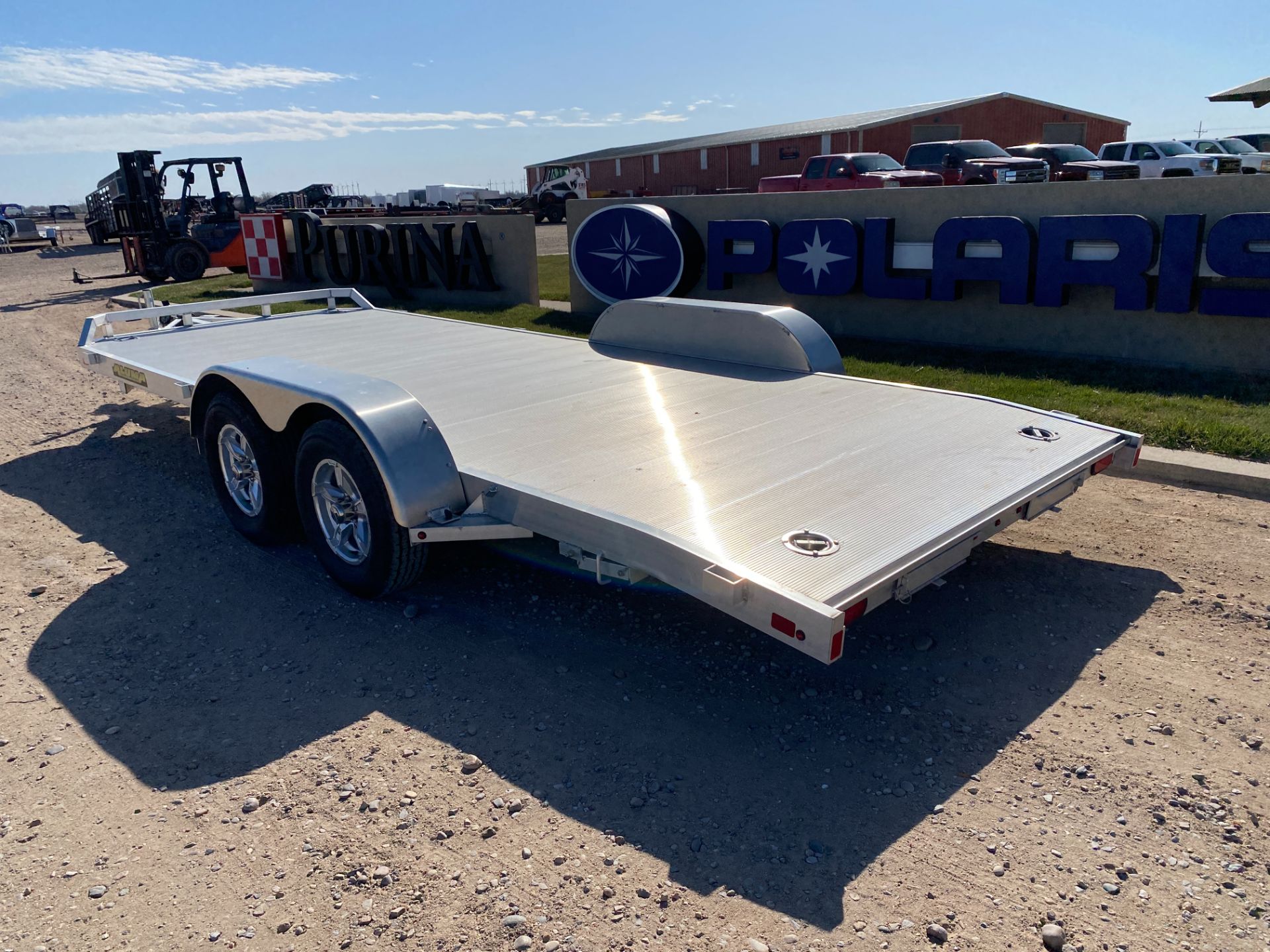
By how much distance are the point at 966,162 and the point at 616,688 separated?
19.2 meters

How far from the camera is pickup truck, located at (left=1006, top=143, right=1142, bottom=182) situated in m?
17.0

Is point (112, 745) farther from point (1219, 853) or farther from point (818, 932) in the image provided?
point (1219, 853)

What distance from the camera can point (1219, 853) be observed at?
107 inches

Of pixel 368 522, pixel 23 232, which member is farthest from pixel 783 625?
pixel 23 232

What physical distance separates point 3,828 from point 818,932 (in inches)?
102

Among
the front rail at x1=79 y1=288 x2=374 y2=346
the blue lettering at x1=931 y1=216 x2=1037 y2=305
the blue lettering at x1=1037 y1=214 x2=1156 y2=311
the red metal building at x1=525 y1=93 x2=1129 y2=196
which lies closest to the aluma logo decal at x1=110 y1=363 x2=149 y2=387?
the front rail at x1=79 y1=288 x2=374 y2=346

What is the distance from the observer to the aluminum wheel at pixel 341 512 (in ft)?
14.1

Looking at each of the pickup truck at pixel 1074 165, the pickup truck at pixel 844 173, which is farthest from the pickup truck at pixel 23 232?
the pickup truck at pixel 1074 165

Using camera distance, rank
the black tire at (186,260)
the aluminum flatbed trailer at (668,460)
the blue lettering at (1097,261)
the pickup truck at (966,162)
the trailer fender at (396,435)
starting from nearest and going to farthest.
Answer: the aluminum flatbed trailer at (668,460)
the trailer fender at (396,435)
the blue lettering at (1097,261)
the pickup truck at (966,162)
the black tire at (186,260)

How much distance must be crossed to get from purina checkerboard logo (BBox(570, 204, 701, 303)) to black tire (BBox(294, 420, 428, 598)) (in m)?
7.96

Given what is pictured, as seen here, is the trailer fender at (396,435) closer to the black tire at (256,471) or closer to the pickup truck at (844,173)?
the black tire at (256,471)

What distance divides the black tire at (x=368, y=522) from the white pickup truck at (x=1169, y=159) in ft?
39.6

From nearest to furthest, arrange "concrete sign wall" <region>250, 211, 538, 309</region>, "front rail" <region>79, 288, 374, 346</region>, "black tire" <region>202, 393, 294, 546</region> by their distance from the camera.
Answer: "black tire" <region>202, 393, 294, 546</region>, "front rail" <region>79, 288, 374, 346</region>, "concrete sign wall" <region>250, 211, 538, 309</region>

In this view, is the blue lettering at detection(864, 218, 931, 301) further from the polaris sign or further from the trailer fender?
the trailer fender
